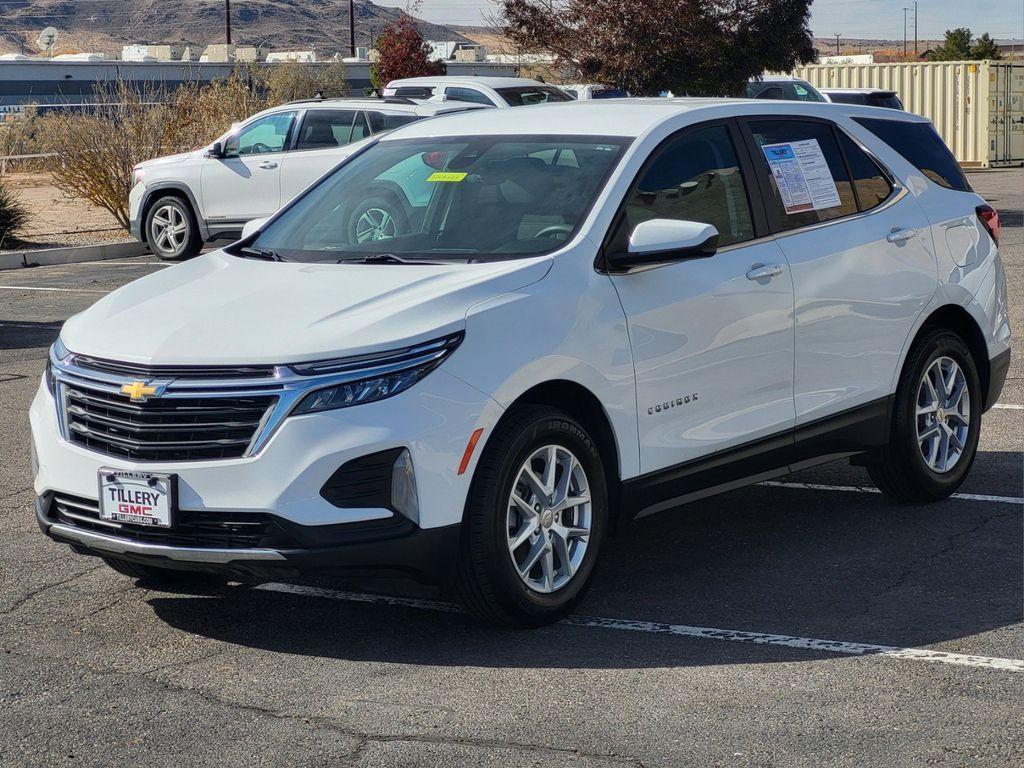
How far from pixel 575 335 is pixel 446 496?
0.81 metres

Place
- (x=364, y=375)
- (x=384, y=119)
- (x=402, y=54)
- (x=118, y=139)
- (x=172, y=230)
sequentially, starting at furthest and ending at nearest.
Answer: (x=402, y=54) < (x=118, y=139) < (x=172, y=230) < (x=384, y=119) < (x=364, y=375)

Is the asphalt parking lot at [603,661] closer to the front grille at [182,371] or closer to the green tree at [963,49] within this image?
the front grille at [182,371]

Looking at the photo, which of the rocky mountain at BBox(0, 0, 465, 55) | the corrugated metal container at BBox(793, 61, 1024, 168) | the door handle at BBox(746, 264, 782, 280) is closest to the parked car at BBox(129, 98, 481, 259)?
the door handle at BBox(746, 264, 782, 280)

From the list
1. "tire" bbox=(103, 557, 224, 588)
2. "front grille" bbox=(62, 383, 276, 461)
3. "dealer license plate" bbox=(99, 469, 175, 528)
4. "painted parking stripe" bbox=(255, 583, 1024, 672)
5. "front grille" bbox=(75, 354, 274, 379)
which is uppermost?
"front grille" bbox=(75, 354, 274, 379)

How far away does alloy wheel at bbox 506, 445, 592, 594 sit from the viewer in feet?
17.4

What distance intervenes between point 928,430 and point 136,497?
12.5ft

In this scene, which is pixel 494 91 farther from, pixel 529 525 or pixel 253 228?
pixel 529 525

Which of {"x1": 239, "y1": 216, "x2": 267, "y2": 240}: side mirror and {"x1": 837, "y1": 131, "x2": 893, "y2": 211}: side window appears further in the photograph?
{"x1": 837, "y1": 131, "x2": 893, "y2": 211}: side window

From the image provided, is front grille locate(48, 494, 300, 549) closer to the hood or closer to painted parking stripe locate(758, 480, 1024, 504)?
the hood

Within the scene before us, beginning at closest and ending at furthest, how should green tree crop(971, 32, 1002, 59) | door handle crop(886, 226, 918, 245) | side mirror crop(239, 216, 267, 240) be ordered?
1. side mirror crop(239, 216, 267, 240)
2. door handle crop(886, 226, 918, 245)
3. green tree crop(971, 32, 1002, 59)

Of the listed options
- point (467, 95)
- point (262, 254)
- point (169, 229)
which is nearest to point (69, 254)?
point (169, 229)

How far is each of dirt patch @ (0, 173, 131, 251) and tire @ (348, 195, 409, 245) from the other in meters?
15.1

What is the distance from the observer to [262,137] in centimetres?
1875

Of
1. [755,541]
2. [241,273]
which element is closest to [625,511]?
[755,541]
